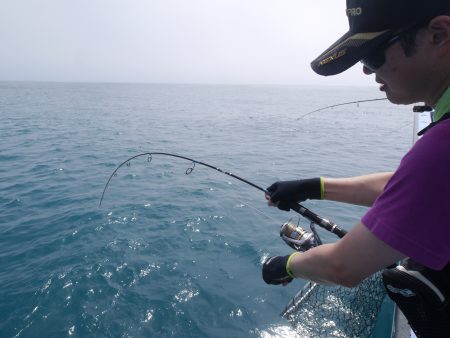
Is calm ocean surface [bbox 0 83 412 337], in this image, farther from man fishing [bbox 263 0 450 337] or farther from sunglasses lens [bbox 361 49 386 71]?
sunglasses lens [bbox 361 49 386 71]

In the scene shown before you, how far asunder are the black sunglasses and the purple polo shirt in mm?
407

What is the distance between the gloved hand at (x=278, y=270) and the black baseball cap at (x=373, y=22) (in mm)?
1212

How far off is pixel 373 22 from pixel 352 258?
100 centimetres

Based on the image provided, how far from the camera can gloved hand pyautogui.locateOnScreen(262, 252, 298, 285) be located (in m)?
2.05

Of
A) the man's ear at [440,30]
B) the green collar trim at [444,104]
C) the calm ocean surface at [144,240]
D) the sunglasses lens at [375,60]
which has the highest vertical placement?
the man's ear at [440,30]

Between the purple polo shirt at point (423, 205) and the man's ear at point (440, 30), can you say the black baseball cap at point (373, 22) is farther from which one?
the purple polo shirt at point (423, 205)

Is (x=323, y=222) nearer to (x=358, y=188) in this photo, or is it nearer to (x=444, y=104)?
(x=358, y=188)

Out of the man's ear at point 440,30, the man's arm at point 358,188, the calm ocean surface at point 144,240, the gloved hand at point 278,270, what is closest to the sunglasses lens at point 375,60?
the man's ear at point 440,30

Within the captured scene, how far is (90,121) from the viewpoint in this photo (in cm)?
2612

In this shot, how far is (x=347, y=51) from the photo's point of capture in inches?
57.3

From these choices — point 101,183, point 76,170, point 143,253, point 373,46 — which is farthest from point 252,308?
point 76,170

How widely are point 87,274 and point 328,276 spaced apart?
17.7 feet

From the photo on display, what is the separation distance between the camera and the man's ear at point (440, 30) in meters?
1.18

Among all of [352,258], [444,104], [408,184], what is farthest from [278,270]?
[444,104]
